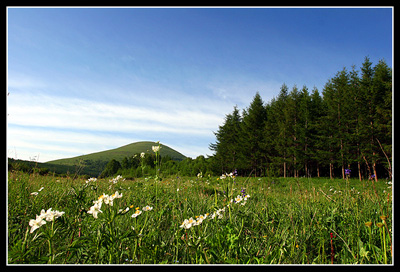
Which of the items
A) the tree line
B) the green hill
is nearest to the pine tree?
the tree line

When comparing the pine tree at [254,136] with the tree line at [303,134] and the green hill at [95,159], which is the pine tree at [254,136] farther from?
the green hill at [95,159]

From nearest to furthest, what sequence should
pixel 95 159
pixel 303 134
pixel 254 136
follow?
pixel 95 159
pixel 303 134
pixel 254 136

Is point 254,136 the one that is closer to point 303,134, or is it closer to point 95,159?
point 303,134

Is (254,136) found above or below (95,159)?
above

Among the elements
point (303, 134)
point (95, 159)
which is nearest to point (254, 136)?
point (303, 134)

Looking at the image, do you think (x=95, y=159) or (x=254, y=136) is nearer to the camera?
(x=95, y=159)

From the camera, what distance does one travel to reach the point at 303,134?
24125 mm

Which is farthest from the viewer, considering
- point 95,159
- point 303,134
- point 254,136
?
point 254,136

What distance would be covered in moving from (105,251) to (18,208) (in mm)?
1526

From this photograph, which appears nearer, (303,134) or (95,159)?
(95,159)

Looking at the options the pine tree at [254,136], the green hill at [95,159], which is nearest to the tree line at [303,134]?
the pine tree at [254,136]

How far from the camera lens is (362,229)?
2.00m
